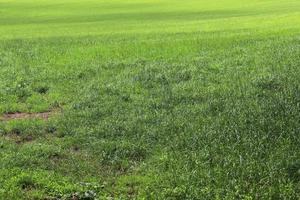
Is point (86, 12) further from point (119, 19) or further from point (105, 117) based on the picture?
point (105, 117)

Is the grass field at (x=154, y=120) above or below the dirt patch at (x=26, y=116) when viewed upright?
above

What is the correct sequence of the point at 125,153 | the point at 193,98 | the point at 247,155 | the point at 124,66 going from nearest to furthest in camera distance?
the point at 247,155 → the point at 125,153 → the point at 193,98 → the point at 124,66

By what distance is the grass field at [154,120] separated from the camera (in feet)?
38.6

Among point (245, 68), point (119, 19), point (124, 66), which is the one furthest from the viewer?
point (119, 19)

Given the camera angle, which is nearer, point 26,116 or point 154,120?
point 154,120

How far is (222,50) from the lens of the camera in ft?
92.4

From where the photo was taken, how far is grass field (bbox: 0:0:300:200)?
11.8m

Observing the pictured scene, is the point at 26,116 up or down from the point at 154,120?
down

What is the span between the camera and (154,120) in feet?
53.0

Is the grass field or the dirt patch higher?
the grass field

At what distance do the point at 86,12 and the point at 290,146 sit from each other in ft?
187

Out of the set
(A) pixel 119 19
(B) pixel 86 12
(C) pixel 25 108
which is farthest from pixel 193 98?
(B) pixel 86 12

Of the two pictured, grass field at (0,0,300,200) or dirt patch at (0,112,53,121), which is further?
dirt patch at (0,112,53,121)

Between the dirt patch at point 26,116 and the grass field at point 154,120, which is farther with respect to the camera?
the dirt patch at point 26,116
